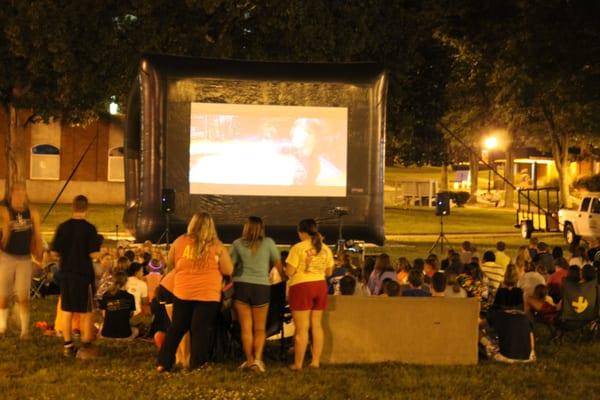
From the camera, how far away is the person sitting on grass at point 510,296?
9297 mm

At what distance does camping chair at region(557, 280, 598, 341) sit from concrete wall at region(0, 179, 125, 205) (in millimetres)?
34888

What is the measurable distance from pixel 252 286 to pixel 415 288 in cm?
200

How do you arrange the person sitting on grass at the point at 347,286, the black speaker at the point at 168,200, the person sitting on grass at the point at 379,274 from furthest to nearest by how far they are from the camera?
the black speaker at the point at 168,200 → the person sitting on grass at the point at 379,274 → the person sitting on grass at the point at 347,286

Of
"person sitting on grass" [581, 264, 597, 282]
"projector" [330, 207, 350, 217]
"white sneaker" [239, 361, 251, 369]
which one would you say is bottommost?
"white sneaker" [239, 361, 251, 369]

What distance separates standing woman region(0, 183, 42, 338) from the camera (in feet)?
30.5

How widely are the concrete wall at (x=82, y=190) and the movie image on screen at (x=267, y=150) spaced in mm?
28142

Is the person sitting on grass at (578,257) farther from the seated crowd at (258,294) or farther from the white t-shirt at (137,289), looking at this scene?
the white t-shirt at (137,289)

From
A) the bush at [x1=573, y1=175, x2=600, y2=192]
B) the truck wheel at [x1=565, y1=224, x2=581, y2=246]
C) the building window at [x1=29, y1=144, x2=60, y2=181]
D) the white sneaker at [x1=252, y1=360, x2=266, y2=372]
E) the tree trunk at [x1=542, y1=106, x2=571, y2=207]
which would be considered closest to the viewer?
the white sneaker at [x1=252, y1=360, x2=266, y2=372]

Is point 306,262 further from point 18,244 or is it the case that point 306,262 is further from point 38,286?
point 38,286

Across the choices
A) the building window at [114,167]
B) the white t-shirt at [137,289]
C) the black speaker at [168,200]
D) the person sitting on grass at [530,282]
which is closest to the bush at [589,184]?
the building window at [114,167]

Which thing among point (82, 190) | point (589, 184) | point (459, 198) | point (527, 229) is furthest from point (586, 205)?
point (589, 184)

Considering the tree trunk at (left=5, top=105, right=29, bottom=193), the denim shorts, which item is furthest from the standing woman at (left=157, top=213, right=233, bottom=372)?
the tree trunk at (left=5, top=105, right=29, bottom=193)

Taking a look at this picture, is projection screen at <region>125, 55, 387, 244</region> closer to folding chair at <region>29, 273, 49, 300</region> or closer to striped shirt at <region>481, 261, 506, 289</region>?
folding chair at <region>29, 273, 49, 300</region>

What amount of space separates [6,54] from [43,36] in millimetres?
5410
